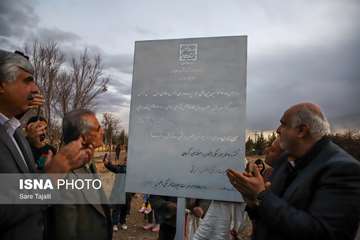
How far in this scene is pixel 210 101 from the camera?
7.17 ft

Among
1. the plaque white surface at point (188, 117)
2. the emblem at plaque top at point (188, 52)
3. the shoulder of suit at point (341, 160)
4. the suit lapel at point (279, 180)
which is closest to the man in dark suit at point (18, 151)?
Answer: the plaque white surface at point (188, 117)

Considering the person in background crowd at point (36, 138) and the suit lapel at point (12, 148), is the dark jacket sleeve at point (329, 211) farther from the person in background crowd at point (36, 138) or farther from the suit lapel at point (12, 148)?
the person in background crowd at point (36, 138)

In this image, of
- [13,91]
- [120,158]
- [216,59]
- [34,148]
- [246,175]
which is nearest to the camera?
[13,91]

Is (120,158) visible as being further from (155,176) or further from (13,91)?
(13,91)

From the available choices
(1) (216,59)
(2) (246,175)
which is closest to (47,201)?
(2) (246,175)

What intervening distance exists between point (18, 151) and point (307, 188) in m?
1.50

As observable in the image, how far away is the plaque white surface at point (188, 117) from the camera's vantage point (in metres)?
2.11

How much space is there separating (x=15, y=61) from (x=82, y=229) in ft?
3.36

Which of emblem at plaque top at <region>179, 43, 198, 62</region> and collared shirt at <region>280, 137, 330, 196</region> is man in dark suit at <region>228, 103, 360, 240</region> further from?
emblem at plaque top at <region>179, 43, 198, 62</region>

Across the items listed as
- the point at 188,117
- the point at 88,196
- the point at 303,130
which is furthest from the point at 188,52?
the point at 88,196

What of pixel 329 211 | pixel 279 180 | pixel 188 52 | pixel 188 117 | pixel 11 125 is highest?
pixel 188 52

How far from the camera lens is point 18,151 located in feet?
4.83

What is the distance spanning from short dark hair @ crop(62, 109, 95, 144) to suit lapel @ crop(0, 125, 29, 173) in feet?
1.06

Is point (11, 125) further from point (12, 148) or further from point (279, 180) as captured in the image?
point (279, 180)
